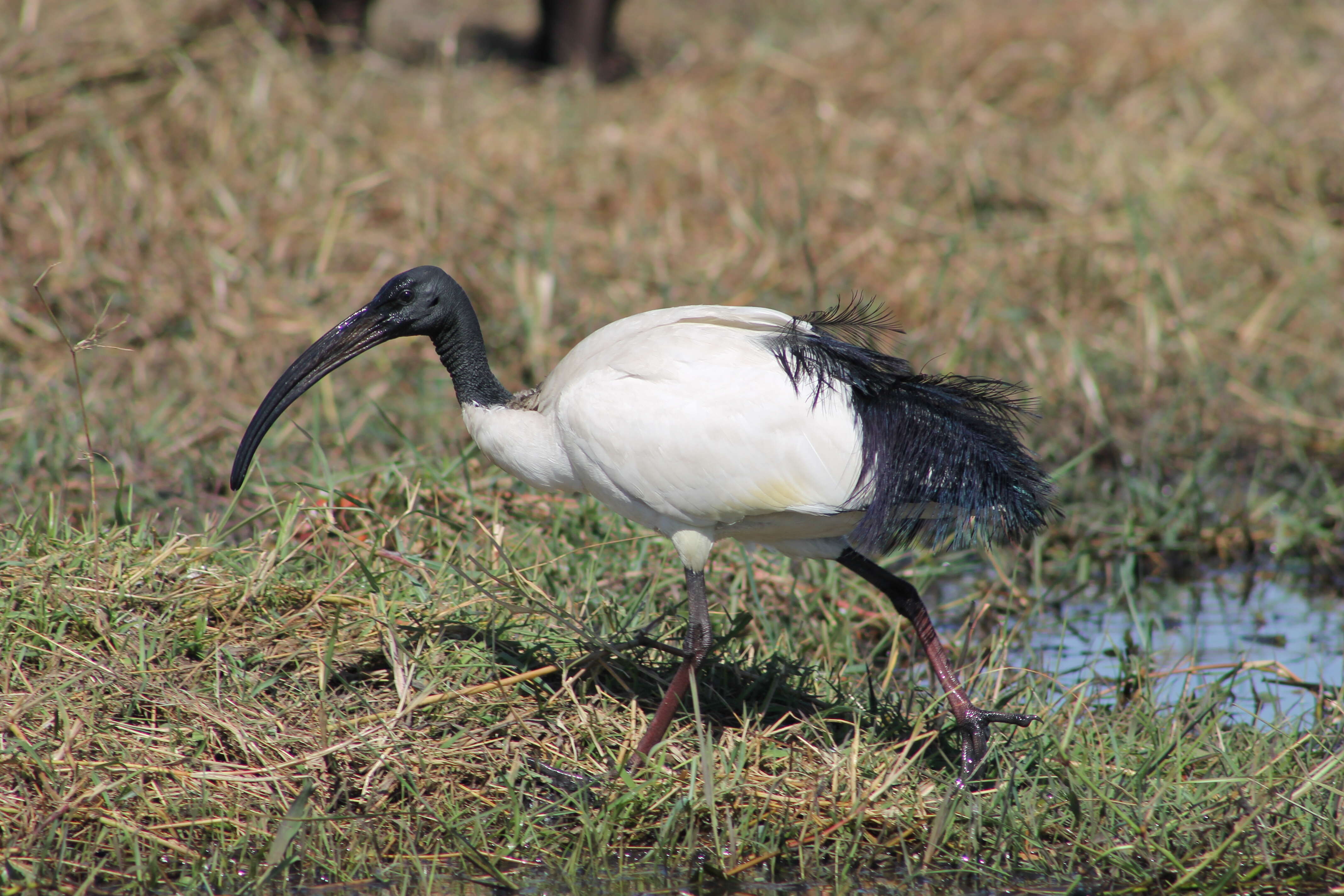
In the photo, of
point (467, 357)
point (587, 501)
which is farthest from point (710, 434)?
point (587, 501)

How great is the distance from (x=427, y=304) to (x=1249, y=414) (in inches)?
158

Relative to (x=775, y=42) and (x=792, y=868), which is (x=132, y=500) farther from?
(x=775, y=42)

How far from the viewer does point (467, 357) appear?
3.98 metres

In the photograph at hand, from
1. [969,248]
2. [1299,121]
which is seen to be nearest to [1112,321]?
[969,248]

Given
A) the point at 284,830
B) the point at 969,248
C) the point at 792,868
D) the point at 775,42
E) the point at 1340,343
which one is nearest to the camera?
the point at 284,830

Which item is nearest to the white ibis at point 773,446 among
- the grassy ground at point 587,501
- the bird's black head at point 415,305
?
the bird's black head at point 415,305

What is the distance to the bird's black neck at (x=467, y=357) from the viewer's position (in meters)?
3.97

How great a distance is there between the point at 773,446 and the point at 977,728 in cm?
90

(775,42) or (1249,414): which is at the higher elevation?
(775,42)

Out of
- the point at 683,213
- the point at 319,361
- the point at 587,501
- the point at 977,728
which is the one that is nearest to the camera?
the point at 977,728

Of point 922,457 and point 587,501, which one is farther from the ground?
point 922,457

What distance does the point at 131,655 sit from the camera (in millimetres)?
3691

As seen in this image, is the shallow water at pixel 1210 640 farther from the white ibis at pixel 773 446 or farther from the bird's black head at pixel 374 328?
the bird's black head at pixel 374 328

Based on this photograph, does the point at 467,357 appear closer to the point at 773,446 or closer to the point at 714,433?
the point at 714,433
